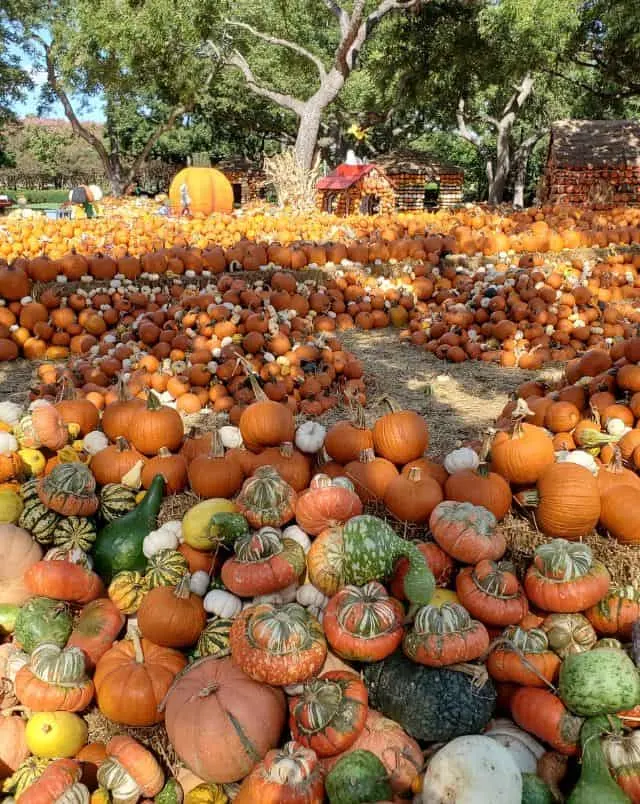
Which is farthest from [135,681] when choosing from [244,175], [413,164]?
[244,175]

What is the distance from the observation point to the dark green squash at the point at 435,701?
1884mm

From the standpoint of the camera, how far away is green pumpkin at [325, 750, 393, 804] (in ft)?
5.58

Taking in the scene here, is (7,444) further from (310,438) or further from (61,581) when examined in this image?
(310,438)

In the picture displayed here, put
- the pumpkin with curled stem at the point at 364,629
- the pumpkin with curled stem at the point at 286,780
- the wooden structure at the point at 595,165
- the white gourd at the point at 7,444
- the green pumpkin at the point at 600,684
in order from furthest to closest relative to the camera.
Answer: the wooden structure at the point at 595,165, the white gourd at the point at 7,444, the pumpkin with curled stem at the point at 364,629, the green pumpkin at the point at 600,684, the pumpkin with curled stem at the point at 286,780

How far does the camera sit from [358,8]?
17672 millimetres

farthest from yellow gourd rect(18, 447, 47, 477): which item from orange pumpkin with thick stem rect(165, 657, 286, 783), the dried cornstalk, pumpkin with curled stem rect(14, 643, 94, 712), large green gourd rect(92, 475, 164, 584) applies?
the dried cornstalk

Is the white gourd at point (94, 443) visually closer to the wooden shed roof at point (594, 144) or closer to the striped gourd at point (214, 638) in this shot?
the striped gourd at point (214, 638)

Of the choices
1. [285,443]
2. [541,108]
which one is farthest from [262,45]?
[285,443]

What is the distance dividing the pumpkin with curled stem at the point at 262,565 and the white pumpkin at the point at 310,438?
2.16 feet

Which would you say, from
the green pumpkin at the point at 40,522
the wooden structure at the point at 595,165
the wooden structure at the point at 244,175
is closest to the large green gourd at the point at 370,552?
the green pumpkin at the point at 40,522

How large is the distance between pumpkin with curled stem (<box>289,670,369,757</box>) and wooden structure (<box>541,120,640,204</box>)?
18.0m

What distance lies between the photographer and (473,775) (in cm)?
163

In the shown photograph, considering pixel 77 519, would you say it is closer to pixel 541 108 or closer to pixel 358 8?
pixel 358 8

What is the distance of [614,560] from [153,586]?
5.89ft
